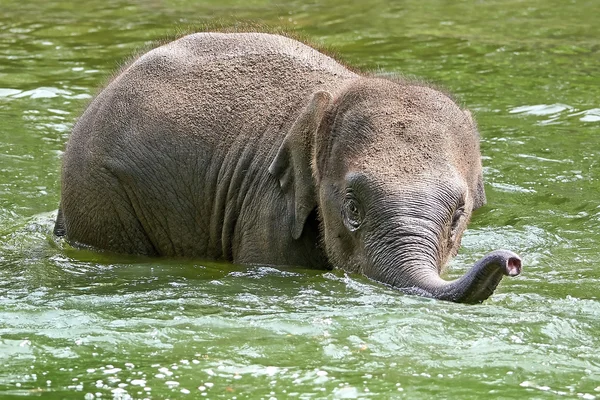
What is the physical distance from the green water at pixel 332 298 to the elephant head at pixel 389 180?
0.20 m

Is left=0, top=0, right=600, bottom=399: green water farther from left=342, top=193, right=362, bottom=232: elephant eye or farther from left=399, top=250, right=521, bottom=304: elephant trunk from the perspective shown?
left=342, top=193, right=362, bottom=232: elephant eye

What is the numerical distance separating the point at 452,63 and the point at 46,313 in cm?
981

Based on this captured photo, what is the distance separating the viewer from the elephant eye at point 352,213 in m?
7.84

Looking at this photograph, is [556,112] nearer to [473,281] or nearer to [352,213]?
[352,213]

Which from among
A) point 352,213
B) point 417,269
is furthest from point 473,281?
point 352,213

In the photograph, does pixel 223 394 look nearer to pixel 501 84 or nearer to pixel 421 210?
pixel 421 210

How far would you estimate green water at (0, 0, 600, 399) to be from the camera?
6051 mm

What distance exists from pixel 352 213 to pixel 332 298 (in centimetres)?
55

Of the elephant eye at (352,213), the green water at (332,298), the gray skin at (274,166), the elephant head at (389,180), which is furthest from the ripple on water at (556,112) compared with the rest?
the elephant eye at (352,213)

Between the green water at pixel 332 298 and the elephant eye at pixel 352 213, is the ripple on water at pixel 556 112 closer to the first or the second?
the green water at pixel 332 298

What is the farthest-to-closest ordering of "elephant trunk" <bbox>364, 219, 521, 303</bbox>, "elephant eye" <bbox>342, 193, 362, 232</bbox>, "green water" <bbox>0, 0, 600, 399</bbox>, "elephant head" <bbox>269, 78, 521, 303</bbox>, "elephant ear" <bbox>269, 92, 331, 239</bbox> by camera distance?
"elephant ear" <bbox>269, 92, 331, 239</bbox>
"elephant eye" <bbox>342, 193, 362, 232</bbox>
"elephant head" <bbox>269, 78, 521, 303</bbox>
"elephant trunk" <bbox>364, 219, 521, 303</bbox>
"green water" <bbox>0, 0, 600, 399</bbox>

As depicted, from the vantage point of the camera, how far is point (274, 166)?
8.58m

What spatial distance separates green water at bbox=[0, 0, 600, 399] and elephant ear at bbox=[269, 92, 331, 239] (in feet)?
1.36

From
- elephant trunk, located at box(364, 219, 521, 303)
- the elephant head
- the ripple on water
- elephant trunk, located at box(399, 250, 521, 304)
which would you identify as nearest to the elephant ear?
the elephant head
